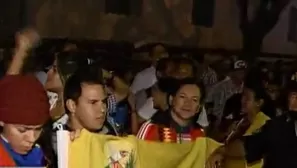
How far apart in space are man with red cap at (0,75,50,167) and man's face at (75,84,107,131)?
294 mm

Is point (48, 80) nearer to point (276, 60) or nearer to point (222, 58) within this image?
point (222, 58)

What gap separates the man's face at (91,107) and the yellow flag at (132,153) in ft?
0.18

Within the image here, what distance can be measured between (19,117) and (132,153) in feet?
1.78

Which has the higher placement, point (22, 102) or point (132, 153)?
point (22, 102)

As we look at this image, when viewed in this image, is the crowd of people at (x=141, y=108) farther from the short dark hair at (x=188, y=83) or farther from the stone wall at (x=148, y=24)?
the stone wall at (x=148, y=24)

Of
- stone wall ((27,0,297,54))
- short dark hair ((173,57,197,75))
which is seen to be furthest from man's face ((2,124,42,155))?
stone wall ((27,0,297,54))

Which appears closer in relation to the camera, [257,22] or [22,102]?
[22,102]

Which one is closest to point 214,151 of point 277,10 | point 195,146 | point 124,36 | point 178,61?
point 195,146

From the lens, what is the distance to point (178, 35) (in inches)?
227

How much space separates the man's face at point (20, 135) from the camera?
2.29 metres

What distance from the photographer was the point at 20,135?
2293mm

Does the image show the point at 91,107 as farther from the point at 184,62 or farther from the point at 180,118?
the point at 184,62

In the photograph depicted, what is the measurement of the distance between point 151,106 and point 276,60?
2.36 metres

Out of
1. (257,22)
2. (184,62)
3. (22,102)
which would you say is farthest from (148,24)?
(22,102)
